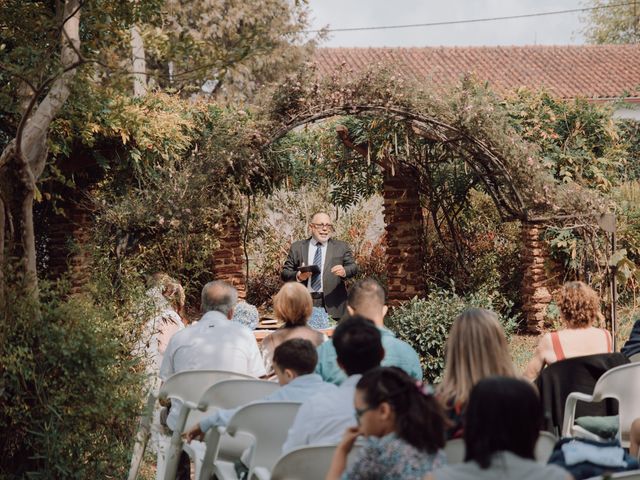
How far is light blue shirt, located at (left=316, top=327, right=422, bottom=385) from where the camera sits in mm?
4574

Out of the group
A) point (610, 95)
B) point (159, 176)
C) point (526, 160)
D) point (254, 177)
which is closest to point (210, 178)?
point (159, 176)

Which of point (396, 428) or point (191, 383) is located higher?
point (396, 428)

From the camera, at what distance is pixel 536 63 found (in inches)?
1079

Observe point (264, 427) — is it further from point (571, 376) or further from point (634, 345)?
point (634, 345)

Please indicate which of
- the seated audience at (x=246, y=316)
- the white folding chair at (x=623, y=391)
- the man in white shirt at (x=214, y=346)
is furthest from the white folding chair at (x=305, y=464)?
the seated audience at (x=246, y=316)

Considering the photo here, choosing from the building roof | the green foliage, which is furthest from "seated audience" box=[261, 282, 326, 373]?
the building roof

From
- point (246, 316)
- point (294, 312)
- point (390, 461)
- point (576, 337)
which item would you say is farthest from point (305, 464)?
point (246, 316)

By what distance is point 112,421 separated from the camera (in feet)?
15.7

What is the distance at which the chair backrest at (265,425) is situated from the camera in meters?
3.82

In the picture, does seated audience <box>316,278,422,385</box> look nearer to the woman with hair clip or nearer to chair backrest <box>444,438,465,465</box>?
chair backrest <box>444,438,465,465</box>

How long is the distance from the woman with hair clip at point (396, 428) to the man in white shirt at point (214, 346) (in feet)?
8.33

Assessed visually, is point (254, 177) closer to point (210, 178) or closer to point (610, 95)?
point (210, 178)

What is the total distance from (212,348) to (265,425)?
150cm

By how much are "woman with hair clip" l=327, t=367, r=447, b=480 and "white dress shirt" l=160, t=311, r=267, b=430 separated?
2.54 meters
